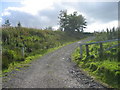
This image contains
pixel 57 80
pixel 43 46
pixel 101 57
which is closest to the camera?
pixel 57 80

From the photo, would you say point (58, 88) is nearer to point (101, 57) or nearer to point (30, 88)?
point (30, 88)

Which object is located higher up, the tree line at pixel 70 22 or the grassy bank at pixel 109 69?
the tree line at pixel 70 22

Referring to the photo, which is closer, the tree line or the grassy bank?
the grassy bank

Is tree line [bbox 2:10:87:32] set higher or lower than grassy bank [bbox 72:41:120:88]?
higher

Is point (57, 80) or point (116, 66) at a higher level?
point (116, 66)

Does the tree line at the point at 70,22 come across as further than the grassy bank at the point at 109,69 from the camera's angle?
Yes

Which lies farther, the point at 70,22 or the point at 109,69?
the point at 70,22

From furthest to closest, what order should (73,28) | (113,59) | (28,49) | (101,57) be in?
(73,28)
(28,49)
(101,57)
(113,59)

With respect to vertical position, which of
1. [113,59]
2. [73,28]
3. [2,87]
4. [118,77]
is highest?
[73,28]

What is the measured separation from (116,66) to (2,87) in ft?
16.4

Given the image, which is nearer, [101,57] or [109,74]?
[109,74]

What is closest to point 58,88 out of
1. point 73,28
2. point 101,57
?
point 101,57

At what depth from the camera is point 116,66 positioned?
271 inches

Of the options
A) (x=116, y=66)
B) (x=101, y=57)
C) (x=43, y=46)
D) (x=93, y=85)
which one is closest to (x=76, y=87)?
(x=93, y=85)
